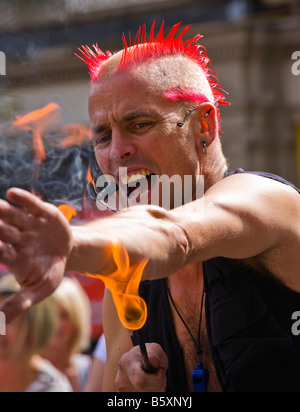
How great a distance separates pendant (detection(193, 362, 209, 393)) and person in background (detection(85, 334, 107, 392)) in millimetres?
825

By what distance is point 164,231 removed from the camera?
131cm

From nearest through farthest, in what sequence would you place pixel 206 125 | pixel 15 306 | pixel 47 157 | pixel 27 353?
1. pixel 15 306
2. pixel 206 125
3. pixel 27 353
4. pixel 47 157

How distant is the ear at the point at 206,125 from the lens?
204cm

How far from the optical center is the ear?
2039mm

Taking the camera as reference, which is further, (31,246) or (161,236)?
(161,236)

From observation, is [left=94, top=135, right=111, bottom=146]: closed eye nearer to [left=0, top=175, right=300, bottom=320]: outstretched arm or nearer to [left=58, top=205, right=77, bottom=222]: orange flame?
[left=58, top=205, right=77, bottom=222]: orange flame

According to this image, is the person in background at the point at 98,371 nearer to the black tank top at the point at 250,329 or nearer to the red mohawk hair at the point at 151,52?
the black tank top at the point at 250,329

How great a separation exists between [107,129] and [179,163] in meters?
0.25

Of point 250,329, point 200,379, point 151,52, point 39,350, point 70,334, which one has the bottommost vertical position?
point 70,334

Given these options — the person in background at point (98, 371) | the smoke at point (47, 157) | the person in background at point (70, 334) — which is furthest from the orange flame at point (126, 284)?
the person in background at point (70, 334)

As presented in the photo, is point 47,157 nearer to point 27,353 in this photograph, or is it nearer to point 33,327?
point 33,327

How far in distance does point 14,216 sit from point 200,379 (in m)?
1.03

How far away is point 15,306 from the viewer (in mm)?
1016

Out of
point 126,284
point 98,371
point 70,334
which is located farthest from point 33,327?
point 126,284
